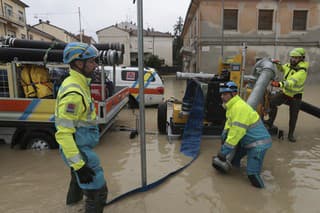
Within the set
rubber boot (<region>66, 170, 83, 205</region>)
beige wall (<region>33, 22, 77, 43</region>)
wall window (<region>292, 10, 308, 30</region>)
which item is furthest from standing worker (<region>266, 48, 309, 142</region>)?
beige wall (<region>33, 22, 77, 43</region>)

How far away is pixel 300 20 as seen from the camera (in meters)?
19.7

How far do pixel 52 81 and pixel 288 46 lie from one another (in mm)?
18977

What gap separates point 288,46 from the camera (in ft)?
64.1

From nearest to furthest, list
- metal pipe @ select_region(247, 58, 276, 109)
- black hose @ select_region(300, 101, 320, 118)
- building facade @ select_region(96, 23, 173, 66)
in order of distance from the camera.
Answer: metal pipe @ select_region(247, 58, 276, 109)
black hose @ select_region(300, 101, 320, 118)
building facade @ select_region(96, 23, 173, 66)

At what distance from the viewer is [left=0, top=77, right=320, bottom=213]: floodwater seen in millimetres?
3350

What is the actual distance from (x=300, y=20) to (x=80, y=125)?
21844mm

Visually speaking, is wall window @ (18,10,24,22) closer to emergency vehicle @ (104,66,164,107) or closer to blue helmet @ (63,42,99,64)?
emergency vehicle @ (104,66,164,107)

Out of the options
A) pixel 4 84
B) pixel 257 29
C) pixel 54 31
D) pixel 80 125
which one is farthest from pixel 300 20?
pixel 54 31

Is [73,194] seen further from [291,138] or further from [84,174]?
[291,138]

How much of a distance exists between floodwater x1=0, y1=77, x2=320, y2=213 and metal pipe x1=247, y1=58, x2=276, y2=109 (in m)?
1.19

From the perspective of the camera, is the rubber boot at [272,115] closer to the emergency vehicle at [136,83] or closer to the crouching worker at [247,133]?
the crouching worker at [247,133]

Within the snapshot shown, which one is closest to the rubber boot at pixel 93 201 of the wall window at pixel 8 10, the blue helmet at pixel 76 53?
the blue helmet at pixel 76 53

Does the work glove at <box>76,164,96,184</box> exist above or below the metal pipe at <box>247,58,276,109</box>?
below

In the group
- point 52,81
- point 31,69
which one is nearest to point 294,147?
point 52,81
